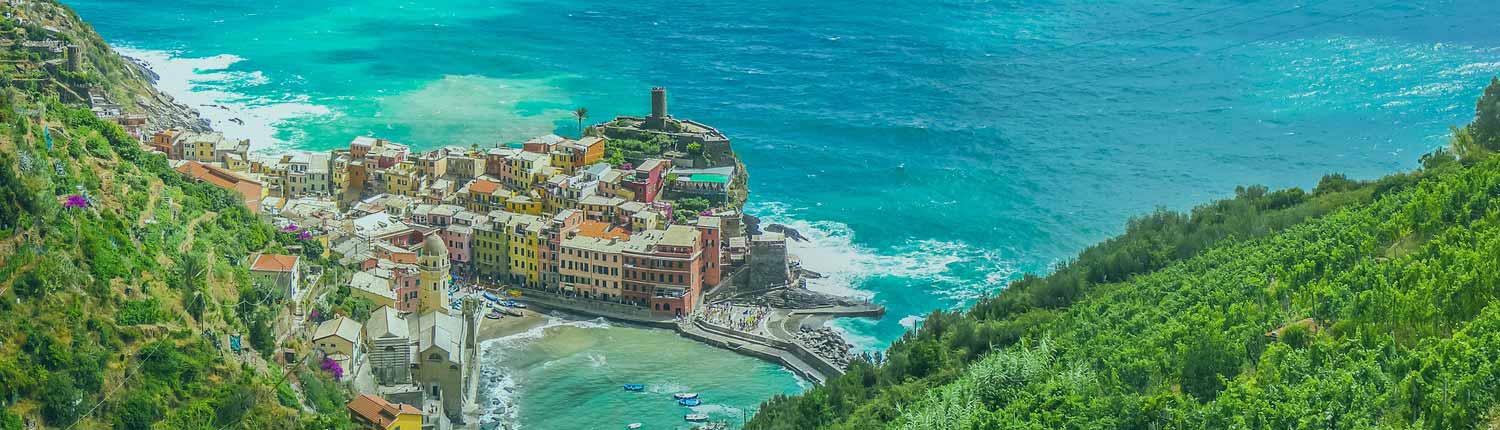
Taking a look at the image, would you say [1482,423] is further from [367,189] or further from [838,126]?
[838,126]

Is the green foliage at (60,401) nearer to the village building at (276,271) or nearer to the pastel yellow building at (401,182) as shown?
the village building at (276,271)

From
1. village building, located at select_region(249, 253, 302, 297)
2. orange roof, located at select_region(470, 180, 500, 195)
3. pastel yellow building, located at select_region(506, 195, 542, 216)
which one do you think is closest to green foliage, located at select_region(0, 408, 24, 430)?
village building, located at select_region(249, 253, 302, 297)

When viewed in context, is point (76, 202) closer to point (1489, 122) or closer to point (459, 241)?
point (459, 241)

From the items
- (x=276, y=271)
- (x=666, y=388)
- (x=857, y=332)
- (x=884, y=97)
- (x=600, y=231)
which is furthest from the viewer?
(x=884, y=97)

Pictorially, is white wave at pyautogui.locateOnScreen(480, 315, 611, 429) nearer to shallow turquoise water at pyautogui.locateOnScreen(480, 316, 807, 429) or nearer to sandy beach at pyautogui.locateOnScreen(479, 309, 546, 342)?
shallow turquoise water at pyautogui.locateOnScreen(480, 316, 807, 429)

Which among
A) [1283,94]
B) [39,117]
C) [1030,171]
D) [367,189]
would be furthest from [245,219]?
[1283,94]

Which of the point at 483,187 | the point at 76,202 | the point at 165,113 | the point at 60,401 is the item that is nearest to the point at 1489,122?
the point at 483,187

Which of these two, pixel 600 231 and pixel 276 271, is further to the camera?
pixel 600 231
